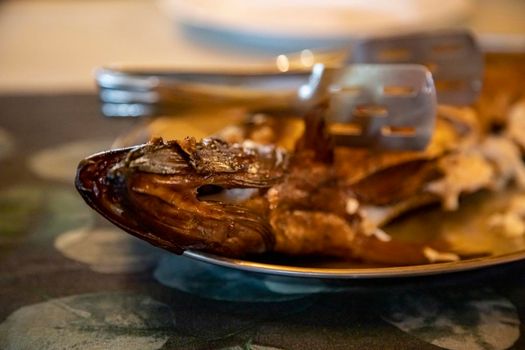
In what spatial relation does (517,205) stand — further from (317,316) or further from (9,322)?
(9,322)

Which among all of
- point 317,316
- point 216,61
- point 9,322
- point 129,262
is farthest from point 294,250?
point 216,61

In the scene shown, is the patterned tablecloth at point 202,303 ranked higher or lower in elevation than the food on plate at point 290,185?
lower

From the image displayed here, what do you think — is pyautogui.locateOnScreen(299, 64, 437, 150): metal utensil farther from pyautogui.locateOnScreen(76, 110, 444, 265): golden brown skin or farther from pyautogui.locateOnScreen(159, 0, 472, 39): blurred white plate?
pyautogui.locateOnScreen(159, 0, 472, 39): blurred white plate

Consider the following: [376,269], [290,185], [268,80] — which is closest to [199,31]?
[268,80]

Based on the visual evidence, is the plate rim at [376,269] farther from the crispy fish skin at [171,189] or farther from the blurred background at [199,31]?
the blurred background at [199,31]

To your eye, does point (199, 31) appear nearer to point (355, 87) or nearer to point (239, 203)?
point (355, 87)

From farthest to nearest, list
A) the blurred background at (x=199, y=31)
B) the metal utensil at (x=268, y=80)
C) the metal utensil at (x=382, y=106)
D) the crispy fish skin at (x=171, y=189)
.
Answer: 1. the blurred background at (x=199, y=31)
2. the metal utensil at (x=268, y=80)
3. the metal utensil at (x=382, y=106)
4. the crispy fish skin at (x=171, y=189)

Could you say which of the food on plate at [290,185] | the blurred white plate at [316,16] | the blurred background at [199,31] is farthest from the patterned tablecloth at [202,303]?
the blurred white plate at [316,16]
